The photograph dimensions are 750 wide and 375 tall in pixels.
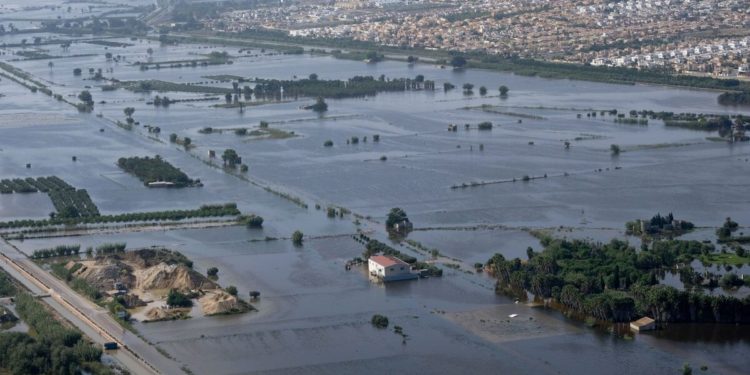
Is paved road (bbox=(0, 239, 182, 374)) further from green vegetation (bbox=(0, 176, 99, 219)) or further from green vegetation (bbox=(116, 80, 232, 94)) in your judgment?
green vegetation (bbox=(116, 80, 232, 94))

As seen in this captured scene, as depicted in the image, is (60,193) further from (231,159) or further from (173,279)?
(173,279)

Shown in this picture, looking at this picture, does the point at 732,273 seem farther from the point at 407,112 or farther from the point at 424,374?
the point at 407,112

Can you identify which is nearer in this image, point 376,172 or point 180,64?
point 376,172

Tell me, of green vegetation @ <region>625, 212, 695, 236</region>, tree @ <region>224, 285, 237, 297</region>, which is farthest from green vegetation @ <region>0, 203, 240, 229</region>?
green vegetation @ <region>625, 212, 695, 236</region>

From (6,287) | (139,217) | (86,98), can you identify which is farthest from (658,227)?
(86,98)

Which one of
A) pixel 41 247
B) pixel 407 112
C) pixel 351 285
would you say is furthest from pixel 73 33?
pixel 351 285

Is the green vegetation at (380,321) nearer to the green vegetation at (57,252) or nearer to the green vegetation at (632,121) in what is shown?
the green vegetation at (57,252)

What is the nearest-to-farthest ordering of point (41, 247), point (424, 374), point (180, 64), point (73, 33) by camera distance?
point (424, 374) < point (41, 247) < point (180, 64) < point (73, 33)
